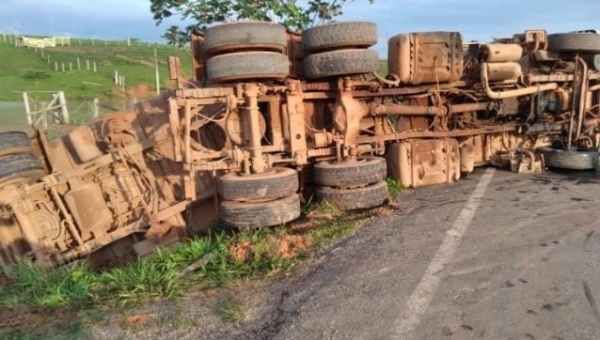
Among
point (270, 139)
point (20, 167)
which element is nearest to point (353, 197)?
point (270, 139)

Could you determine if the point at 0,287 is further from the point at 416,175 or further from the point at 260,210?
the point at 416,175

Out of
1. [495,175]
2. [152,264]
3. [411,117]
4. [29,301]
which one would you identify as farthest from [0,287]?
[495,175]

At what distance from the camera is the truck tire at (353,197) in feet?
18.5

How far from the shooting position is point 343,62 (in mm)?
5758

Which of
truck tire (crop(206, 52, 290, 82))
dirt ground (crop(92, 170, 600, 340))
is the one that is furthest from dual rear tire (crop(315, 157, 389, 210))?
truck tire (crop(206, 52, 290, 82))

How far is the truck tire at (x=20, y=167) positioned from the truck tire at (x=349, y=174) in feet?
10.4

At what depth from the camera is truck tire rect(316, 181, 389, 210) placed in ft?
18.5

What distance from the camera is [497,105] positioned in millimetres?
7711

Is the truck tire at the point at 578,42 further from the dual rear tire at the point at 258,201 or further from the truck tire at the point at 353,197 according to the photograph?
the dual rear tire at the point at 258,201

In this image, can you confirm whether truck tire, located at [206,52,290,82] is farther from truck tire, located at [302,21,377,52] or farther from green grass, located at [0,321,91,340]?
green grass, located at [0,321,91,340]

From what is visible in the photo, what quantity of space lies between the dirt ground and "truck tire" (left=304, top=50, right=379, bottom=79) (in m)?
1.74

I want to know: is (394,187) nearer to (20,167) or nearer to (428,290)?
(428,290)

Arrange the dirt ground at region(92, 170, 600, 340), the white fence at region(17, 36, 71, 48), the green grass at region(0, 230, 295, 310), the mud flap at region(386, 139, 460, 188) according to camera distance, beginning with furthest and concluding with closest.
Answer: the white fence at region(17, 36, 71, 48) < the mud flap at region(386, 139, 460, 188) < the green grass at region(0, 230, 295, 310) < the dirt ground at region(92, 170, 600, 340)

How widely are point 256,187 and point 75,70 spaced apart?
51.1 m
